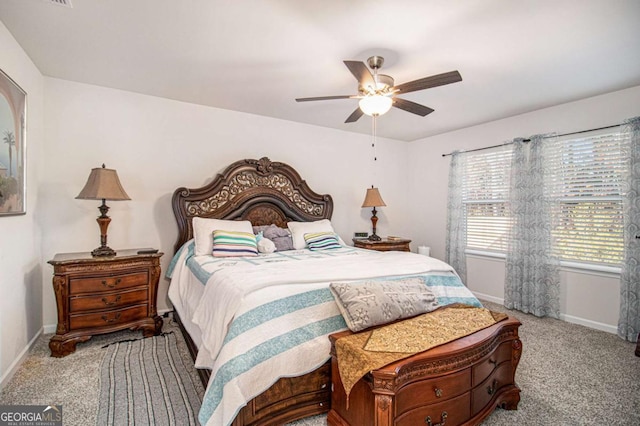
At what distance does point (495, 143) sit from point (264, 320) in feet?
13.3

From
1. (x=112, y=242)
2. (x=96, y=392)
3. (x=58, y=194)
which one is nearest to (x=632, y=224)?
(x=96, y=392)

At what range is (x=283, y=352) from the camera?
5.64ft

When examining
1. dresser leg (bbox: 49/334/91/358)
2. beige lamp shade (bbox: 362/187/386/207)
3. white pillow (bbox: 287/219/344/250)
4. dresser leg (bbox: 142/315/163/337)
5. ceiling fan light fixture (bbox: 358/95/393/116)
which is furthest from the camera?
beige lamp shade (bbox: 362/187/386/207)

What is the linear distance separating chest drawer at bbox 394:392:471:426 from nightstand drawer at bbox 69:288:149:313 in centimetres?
251

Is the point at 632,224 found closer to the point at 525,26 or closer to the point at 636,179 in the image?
the point at 636,179

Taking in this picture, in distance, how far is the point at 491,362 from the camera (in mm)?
1812

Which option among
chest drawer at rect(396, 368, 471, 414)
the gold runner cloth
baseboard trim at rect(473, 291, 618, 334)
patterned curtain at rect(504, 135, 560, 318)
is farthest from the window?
chest drawer at rect(396, 368, 471, 414)

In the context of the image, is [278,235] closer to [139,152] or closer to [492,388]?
[139,152]

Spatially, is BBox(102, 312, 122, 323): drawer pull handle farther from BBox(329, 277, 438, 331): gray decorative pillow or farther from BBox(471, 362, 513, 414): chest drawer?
BBox(471, 362, 513, 414): chest drawer

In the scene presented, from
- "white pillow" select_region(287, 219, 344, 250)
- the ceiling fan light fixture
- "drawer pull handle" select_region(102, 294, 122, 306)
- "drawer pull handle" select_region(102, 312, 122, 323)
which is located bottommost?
"drawer pull handle" select_region(102, 312, 122, 323)

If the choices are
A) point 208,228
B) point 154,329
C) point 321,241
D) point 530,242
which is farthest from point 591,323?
point 154,329

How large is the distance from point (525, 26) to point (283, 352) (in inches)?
104

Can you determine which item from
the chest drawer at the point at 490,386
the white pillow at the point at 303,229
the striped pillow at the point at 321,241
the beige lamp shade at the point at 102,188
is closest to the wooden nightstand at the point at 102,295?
the beige lamp shade at the point at 102,188

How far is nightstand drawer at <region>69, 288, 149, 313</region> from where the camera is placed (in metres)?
2.60
